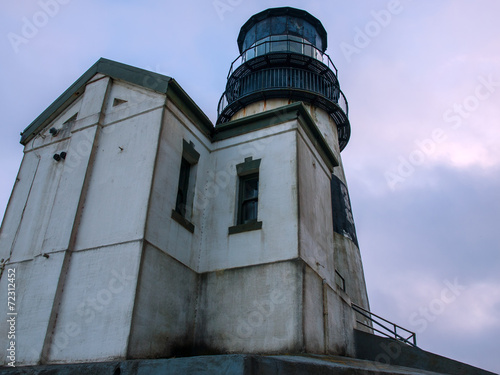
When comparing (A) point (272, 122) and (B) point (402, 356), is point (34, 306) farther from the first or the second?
(B) point (402, 356)

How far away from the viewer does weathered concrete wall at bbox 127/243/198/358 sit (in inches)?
362

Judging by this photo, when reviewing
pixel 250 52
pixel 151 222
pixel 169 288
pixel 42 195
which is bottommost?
pixel 169 288

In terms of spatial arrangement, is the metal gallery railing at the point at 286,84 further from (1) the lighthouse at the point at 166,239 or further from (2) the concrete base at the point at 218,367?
(2) the concrete base at the point at 218,367

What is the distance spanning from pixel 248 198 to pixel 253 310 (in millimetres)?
3148

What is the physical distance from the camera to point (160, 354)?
957cm

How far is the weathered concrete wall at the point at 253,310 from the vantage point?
9.77m

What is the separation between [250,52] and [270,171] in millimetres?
12994

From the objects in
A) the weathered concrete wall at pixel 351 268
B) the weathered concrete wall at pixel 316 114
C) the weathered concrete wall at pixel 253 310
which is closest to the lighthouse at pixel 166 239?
the weathered concrete wall at pixel 253 310

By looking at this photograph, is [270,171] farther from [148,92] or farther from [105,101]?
[105,101]

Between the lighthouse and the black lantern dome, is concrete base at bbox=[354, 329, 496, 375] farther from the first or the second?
the black lantern dome

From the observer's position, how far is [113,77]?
42.4 ft

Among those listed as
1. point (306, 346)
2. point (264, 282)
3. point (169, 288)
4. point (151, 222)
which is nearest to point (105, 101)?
point (151, 222)

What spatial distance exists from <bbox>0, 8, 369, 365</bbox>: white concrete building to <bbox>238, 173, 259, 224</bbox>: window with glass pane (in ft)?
0.12

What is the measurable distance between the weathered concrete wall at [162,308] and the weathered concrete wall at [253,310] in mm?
364
